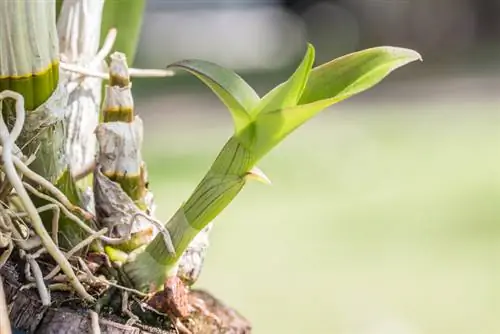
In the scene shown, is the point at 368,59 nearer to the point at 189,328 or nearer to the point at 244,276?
the point at 189,328

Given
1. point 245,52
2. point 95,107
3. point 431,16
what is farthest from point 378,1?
point 95,107

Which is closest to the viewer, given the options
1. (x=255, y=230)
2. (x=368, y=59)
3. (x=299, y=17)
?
(x=368, y=59)

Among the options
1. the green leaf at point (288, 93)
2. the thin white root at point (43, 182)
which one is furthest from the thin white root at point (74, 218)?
the green leaf at point (288, 93)

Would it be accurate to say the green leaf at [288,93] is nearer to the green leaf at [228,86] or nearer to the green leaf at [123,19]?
the green leaf at [228,86]

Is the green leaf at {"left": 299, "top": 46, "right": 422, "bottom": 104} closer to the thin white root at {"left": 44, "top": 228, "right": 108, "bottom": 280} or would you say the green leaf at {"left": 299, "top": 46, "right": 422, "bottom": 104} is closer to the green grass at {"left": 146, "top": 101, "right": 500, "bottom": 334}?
the thin white root at {"left": 44, "top": 228, "right": 108, "bottom": 280}

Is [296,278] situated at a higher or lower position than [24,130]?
lower

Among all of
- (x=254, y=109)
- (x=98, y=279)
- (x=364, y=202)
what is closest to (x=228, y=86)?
(x=254, y=109)
